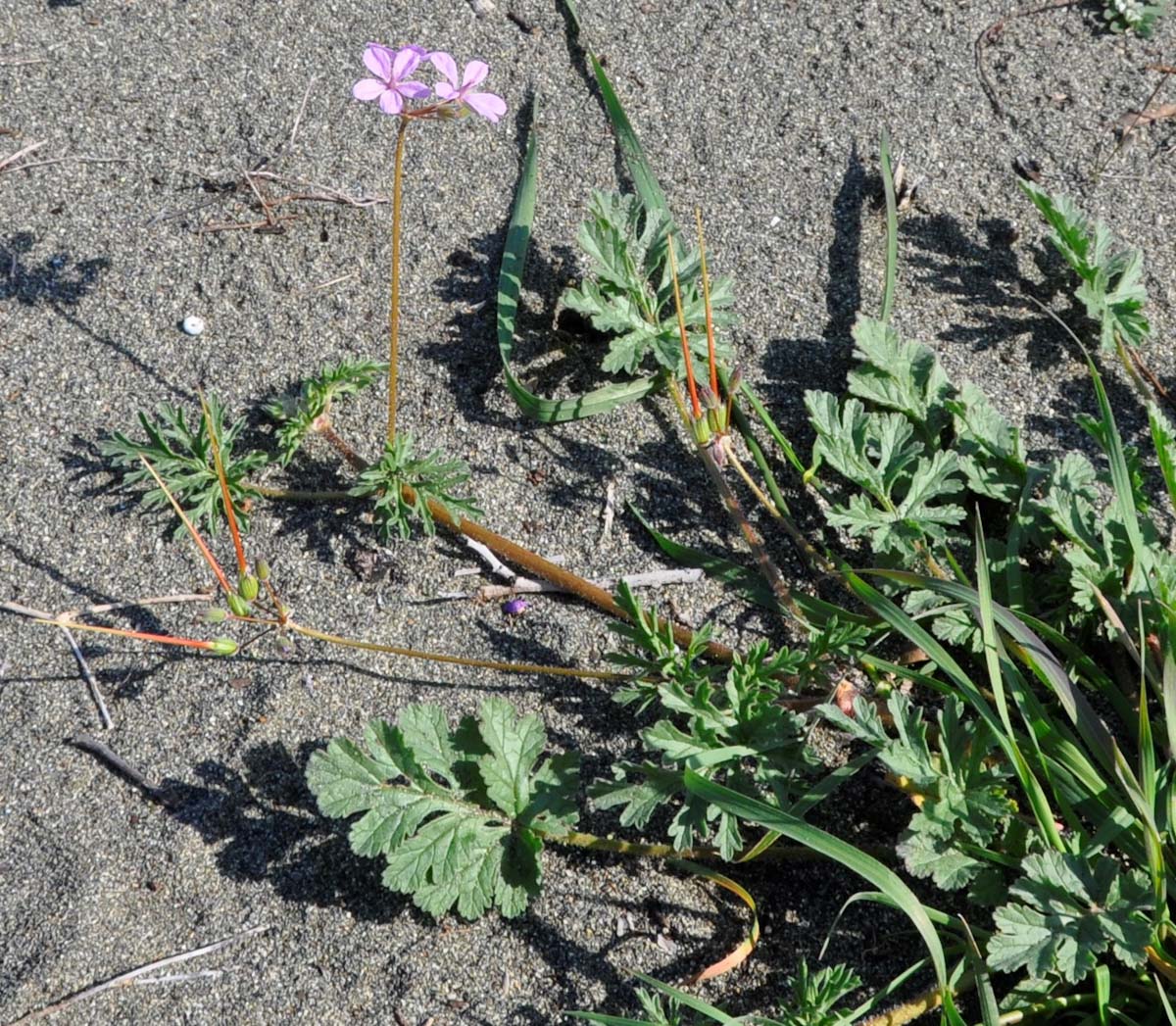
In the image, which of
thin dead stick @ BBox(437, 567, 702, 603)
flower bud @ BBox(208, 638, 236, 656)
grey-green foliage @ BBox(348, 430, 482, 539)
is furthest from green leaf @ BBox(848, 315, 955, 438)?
flower bud @ BBox(208, 638, 236, 656)

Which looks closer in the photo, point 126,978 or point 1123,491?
point 126,978

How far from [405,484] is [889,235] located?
4.07 feet

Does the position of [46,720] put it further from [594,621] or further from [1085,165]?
Result: [1085,165]

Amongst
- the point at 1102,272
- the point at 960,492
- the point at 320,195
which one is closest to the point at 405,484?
the point at 320,195

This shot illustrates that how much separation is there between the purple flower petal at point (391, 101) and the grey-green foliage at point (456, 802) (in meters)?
1.04

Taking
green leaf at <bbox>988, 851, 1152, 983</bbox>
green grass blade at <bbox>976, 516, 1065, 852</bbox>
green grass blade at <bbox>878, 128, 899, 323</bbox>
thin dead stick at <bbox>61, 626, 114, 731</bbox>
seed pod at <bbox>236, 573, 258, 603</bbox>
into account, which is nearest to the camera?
green leaf at <bbox>988, 851, 1152, 983</bbox>

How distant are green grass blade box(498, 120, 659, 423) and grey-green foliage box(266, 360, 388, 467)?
280mm

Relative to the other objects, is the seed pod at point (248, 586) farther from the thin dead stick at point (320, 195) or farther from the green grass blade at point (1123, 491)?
the green grass blade at point (1123, 491)

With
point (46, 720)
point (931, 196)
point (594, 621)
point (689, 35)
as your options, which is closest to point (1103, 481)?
point (931, 196)

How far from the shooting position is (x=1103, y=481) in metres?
2.56

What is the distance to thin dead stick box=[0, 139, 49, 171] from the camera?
9.48 ft

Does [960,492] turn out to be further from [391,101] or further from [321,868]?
[321,868]

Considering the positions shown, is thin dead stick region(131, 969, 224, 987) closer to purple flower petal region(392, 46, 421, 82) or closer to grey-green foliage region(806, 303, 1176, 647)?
grey-green foliage region(806, 303, 1176, 647)

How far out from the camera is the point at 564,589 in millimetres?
2449
